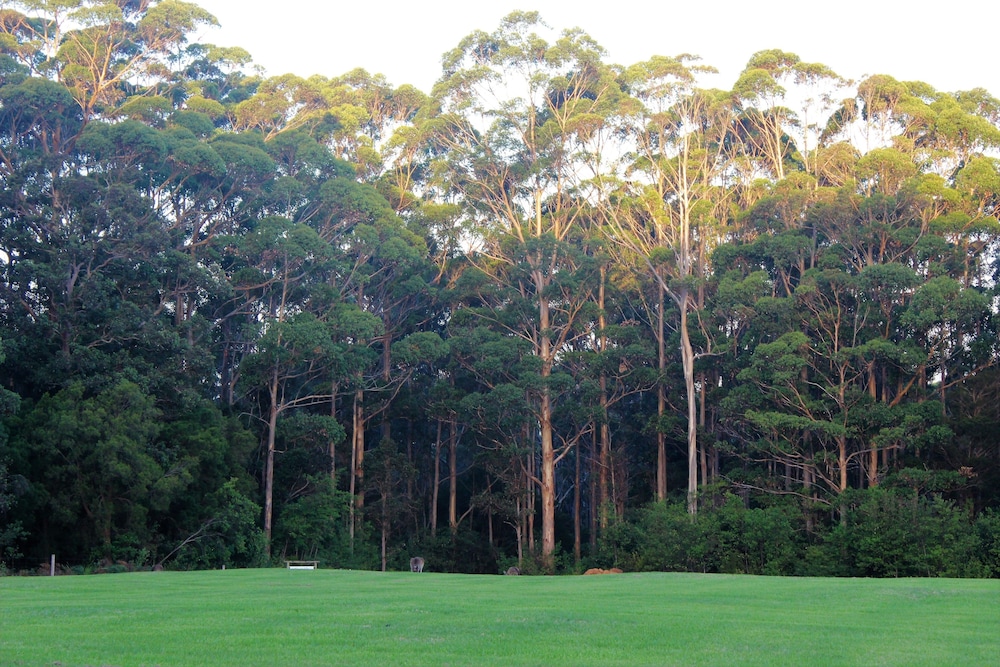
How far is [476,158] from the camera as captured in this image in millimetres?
50656

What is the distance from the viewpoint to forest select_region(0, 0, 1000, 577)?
35.9 m

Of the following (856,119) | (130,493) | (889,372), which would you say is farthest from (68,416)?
(856,119)

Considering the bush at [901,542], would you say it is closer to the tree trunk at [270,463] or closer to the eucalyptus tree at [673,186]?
the eucalyptus tree at [673,186]

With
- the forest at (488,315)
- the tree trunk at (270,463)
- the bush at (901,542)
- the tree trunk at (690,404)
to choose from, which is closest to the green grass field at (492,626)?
the bush at (901,542)

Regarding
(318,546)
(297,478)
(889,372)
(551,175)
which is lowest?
(318,546)

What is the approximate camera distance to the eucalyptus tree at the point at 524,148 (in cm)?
4881

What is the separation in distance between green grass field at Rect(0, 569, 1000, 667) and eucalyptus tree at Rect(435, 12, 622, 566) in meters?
29.2

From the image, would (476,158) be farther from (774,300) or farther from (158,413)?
(158,413)

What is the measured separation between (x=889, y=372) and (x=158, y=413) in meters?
27.0

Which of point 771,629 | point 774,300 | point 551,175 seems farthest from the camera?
point 551,175

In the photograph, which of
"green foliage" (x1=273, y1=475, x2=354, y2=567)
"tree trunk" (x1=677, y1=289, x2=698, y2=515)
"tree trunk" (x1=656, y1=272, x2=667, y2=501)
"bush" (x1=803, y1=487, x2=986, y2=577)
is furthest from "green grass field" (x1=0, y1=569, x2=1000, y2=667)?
"tree trunk" (x1=656, y1=272, x2=667, y2=501)

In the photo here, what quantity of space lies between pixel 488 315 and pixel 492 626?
118ft

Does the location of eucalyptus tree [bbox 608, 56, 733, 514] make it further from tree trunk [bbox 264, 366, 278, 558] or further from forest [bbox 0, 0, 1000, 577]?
tree trunk [bbox 264, 366, 278, 558]

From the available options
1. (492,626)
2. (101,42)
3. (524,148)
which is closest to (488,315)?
(524,148)
